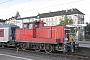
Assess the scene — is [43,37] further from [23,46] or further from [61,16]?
[61,16]

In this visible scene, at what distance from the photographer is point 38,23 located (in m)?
18.3

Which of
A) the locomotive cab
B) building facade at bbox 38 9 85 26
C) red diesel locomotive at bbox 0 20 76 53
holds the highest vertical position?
building facade at bbox 38 9 85 26

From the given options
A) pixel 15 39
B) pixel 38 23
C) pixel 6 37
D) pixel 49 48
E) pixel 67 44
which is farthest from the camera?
pixel 6 37

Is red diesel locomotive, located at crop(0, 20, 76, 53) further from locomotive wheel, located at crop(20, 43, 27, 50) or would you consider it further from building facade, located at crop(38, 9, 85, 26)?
building facade, located at crop(38, 9, 85, 26)

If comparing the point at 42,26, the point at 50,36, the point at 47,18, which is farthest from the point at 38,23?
the point at 47,18

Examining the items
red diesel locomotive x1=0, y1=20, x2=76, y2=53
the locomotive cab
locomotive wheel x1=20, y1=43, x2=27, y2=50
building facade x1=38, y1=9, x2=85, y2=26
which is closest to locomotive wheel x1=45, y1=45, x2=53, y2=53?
red diesel locomotive x1=0, y1=20, x2=76, y2=53

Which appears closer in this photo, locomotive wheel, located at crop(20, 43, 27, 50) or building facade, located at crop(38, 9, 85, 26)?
locomotive wheel, located at crop(20, 43, 27, 50)

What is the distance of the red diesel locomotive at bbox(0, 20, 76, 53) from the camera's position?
16292 mm

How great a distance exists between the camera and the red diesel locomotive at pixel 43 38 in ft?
53.5

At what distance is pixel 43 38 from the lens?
17203 millimetres

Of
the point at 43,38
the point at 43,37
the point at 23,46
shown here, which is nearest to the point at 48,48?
the point at 43,38

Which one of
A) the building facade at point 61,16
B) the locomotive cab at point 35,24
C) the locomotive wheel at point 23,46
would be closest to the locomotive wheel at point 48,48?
the locomotive cab at point 35,24

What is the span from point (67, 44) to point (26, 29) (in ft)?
17.1

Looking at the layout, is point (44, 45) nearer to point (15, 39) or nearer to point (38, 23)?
point (38, 23)
